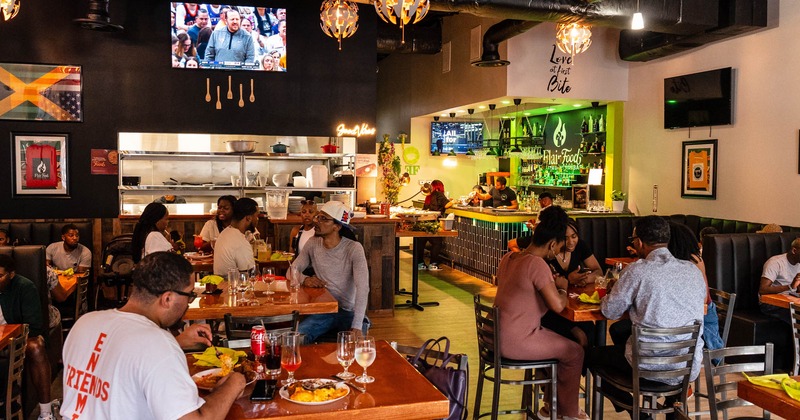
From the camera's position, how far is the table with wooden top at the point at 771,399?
2990 millimetres

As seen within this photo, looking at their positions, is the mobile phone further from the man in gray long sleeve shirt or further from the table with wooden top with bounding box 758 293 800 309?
the table with wooden top with bounding box 758 293 800 309

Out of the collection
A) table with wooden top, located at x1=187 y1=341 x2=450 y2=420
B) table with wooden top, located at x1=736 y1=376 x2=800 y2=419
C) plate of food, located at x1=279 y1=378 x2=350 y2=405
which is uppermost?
plate of food, located at x1=279 y1=378 x2=350 y2=405

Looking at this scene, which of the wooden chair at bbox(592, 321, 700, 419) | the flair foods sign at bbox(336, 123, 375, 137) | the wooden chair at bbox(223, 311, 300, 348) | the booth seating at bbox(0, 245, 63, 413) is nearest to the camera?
the wooden chair at bbox(223, 311, 300, 348)

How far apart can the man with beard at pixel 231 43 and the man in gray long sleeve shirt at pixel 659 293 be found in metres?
7.45

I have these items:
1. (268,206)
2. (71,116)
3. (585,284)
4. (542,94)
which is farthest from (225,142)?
(585,284)

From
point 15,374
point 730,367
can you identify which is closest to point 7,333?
point 15,374

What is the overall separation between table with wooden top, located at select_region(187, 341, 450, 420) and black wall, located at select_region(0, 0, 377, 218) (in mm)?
7621

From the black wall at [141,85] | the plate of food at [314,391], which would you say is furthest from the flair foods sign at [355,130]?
the plate of food at [314,391]

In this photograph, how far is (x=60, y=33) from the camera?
9.75m

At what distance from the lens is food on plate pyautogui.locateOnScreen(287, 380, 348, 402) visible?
284 cm

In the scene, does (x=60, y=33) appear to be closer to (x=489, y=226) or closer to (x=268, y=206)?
(x=268, y=206)

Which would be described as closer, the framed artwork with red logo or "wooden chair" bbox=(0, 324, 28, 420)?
"wooden chair" bbox=(0, 324, 28, 420)

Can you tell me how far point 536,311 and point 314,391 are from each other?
215 centimetres

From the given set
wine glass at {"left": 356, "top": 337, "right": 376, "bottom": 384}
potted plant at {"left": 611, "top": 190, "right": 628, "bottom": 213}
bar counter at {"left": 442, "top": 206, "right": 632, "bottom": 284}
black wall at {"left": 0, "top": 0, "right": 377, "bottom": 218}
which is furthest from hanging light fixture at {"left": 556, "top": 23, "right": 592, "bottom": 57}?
wine glass at {"left": 356, "top": 337, "right": 376, "bottom": 384}
